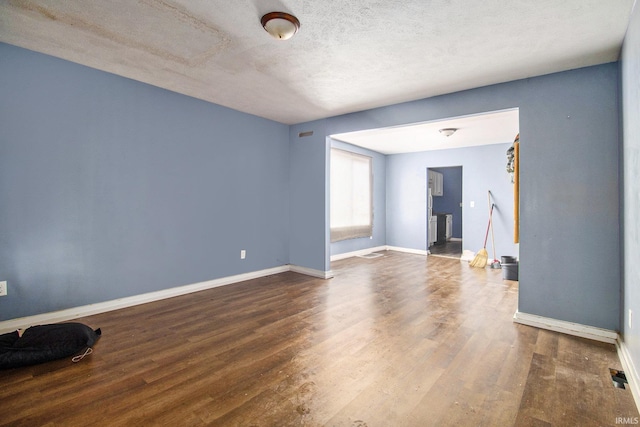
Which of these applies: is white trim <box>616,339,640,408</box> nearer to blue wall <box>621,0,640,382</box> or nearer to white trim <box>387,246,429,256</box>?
blue wall <box>621,0,640,382</box>

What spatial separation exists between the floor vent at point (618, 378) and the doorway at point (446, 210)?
17.3ft

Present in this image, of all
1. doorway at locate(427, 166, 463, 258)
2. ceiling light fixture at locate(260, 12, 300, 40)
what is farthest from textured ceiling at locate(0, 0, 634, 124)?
doorway at locate(427, 166, 463, 258)

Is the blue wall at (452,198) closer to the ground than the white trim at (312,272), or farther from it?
farther from it

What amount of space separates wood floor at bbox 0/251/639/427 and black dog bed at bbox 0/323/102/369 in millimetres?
83

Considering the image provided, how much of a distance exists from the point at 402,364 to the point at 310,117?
3.81 m

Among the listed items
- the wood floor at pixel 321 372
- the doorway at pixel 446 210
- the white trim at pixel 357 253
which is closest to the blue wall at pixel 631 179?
the wood floor at pixel 321 372

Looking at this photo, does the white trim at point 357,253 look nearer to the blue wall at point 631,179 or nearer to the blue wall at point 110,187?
the blue wall at point 110,187

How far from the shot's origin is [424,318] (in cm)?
311

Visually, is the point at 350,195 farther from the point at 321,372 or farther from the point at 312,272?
the point at 321,372

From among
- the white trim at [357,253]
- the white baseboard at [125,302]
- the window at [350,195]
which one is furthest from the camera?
the white trim at [357,253]

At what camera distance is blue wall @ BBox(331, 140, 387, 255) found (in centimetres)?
677

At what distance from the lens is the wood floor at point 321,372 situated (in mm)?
1671

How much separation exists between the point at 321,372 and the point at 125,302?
8.44 feet

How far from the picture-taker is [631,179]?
6.98 feet
